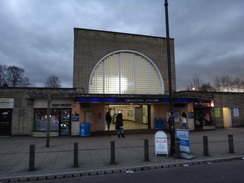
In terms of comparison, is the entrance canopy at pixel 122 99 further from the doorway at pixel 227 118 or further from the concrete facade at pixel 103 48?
the doorway at pixel 227 118

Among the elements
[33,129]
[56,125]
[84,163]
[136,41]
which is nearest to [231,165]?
[84,163]

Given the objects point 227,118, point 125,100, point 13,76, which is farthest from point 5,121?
point 13,76

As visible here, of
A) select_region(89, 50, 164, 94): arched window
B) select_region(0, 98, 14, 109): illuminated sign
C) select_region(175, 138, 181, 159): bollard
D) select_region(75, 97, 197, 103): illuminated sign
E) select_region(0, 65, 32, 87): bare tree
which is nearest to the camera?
select_region(175, 138, 181, 159): bollard

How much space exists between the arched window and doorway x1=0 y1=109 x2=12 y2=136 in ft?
23.9

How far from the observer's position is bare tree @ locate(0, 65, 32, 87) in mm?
40616

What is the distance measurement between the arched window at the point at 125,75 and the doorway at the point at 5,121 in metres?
7.27

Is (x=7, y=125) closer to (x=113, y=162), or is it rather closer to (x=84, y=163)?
(x=84, y=163)

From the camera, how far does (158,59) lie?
18.8 metres

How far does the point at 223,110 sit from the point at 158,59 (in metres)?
9.63

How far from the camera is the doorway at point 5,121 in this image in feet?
43.5

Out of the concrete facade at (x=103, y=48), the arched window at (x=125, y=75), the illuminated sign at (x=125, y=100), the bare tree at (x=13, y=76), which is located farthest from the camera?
the bare tree at (x=13, y=76)

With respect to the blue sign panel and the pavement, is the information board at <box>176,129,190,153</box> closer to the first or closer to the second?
the pavement

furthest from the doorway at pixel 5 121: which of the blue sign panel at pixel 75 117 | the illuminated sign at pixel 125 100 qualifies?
the illuminated sign at pixel 125 100

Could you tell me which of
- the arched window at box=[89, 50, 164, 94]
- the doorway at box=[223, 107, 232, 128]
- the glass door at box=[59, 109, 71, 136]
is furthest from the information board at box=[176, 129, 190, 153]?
the doorway at box=[223, 107, 232, 128]
